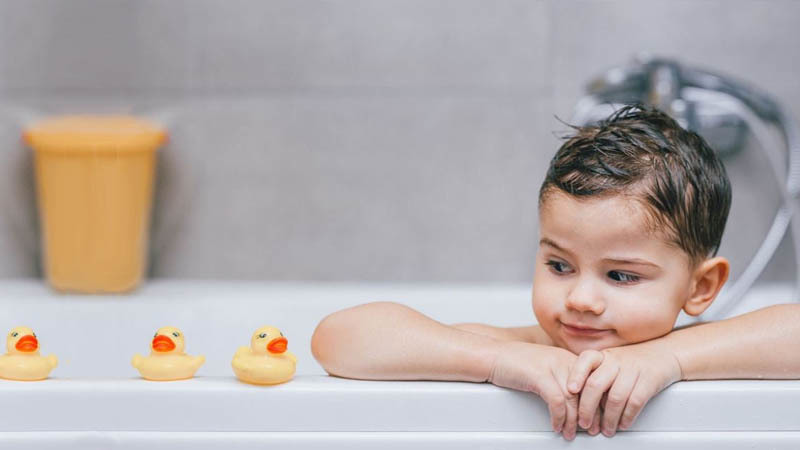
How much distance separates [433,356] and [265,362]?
5.9 inches

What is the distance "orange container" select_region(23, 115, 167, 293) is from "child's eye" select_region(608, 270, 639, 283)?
0.99 m

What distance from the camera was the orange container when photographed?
5.54ft

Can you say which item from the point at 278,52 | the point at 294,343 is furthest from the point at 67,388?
the point at 278,52

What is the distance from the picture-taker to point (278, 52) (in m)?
1.77

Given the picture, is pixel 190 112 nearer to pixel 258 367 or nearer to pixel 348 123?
pixel 348 123

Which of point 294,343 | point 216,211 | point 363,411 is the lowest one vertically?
point 294,343

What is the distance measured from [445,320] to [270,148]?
442 millimetres

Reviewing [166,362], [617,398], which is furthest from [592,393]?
[166,362]

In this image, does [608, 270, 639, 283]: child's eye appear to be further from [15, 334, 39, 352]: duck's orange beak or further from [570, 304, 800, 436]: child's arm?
[15, 334, 39, 352]: duck's orange beak

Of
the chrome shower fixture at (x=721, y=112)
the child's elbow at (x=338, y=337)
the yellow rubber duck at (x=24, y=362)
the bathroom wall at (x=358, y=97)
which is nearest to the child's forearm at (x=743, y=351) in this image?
the child's elbow at (x=338, y=337)

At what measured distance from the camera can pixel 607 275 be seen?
0.97m

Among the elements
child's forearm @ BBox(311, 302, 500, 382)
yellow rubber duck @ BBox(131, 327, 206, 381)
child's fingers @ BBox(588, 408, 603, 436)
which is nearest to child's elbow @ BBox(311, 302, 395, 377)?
child's forearm @ BBox(311, 302, 500, 382)

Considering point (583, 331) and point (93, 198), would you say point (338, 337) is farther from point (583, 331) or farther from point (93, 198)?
point (93, 198)

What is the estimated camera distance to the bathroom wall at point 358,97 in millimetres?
1768
